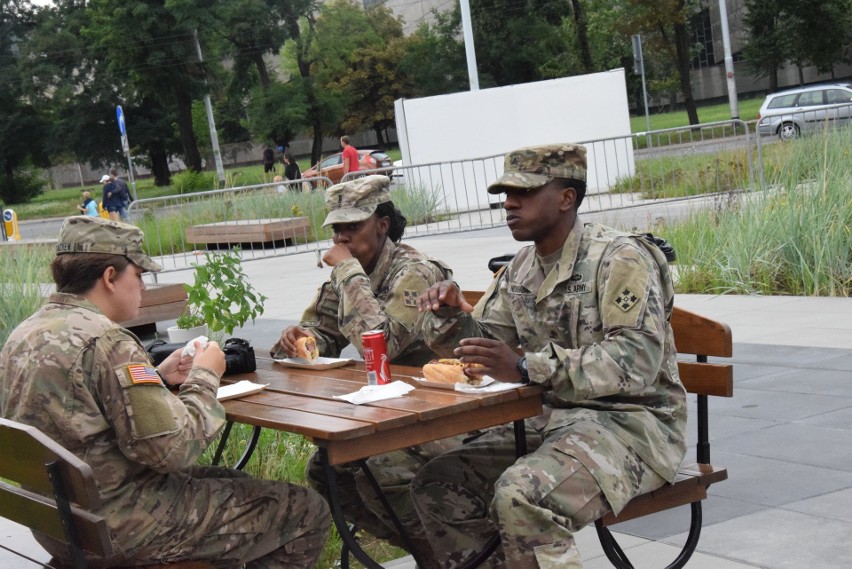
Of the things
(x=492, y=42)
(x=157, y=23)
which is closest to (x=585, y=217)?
(x=157, y=23)

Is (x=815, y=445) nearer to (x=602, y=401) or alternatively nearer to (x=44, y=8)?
(x=602, y=401)

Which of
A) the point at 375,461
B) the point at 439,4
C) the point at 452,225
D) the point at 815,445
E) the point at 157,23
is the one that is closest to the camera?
the point at 375,461

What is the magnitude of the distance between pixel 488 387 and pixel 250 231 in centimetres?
1501

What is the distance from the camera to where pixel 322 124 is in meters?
61.8

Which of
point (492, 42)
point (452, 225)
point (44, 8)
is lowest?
point (452, 225)

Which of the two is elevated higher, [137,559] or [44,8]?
[44,8]

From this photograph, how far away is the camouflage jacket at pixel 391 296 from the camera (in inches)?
176

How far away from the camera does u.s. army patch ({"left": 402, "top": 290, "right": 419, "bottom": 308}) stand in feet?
14.9

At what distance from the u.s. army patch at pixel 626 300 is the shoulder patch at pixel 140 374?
1.37 metres

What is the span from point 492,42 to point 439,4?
41.7 ft

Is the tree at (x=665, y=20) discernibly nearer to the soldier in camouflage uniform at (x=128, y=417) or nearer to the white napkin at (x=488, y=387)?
the white napkin at (x=488, y=387)

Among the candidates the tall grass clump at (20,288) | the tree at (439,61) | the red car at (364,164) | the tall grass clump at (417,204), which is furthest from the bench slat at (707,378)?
the tree at (439,61)

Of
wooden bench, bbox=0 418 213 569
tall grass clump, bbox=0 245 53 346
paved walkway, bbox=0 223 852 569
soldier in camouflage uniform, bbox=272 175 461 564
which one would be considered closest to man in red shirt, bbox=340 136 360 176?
tall grass clump, bbox=0 245 53 346

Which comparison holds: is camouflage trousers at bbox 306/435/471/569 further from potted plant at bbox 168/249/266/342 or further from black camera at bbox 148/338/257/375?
potted plant at bbox 168/249/266/342
